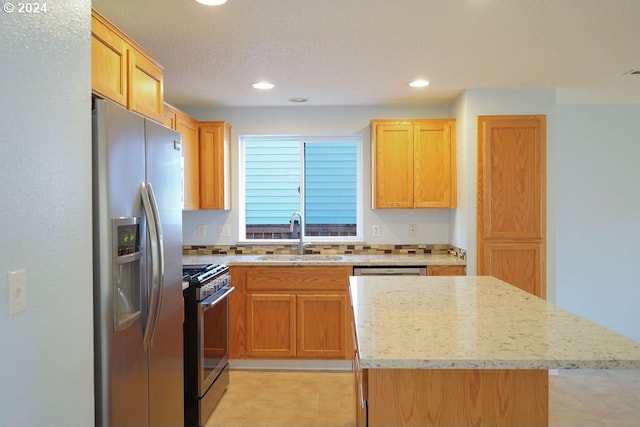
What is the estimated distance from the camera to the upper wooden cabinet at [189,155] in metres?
3.51

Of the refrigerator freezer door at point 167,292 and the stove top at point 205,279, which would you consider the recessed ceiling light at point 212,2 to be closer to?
the refrigerator freezer door at point 167,292

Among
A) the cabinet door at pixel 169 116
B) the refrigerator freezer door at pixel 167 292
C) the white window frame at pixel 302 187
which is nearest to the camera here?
the refrigerator freezer door at pixel 167 292

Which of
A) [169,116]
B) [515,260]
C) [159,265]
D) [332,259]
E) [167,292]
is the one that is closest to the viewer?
[159,265]

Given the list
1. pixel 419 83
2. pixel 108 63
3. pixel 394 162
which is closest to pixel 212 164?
pixel 394 162

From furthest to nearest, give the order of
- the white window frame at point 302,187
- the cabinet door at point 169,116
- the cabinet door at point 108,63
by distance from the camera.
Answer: the white window frame at point 302,187 < the cabinet door at point 169,116 < the cabinet door at point 108,63

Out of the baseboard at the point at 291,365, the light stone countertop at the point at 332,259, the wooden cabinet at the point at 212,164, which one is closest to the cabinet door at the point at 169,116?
the wooden cabinet at the point at 212,164

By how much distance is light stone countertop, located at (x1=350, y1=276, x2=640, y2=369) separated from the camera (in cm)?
122

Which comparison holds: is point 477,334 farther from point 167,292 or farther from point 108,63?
point 108,63

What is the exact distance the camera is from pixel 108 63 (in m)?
1.88

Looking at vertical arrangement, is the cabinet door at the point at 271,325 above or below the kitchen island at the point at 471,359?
below

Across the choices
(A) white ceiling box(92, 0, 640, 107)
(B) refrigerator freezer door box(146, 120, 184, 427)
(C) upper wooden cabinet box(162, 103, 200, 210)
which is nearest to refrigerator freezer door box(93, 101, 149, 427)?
(B) refrigerator freezer door box(146, 120, 184, 427)

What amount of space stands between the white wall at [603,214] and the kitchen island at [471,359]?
285 centimetres

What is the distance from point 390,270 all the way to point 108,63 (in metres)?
2.57

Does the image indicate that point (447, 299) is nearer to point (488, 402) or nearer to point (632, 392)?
point (488, 402)
